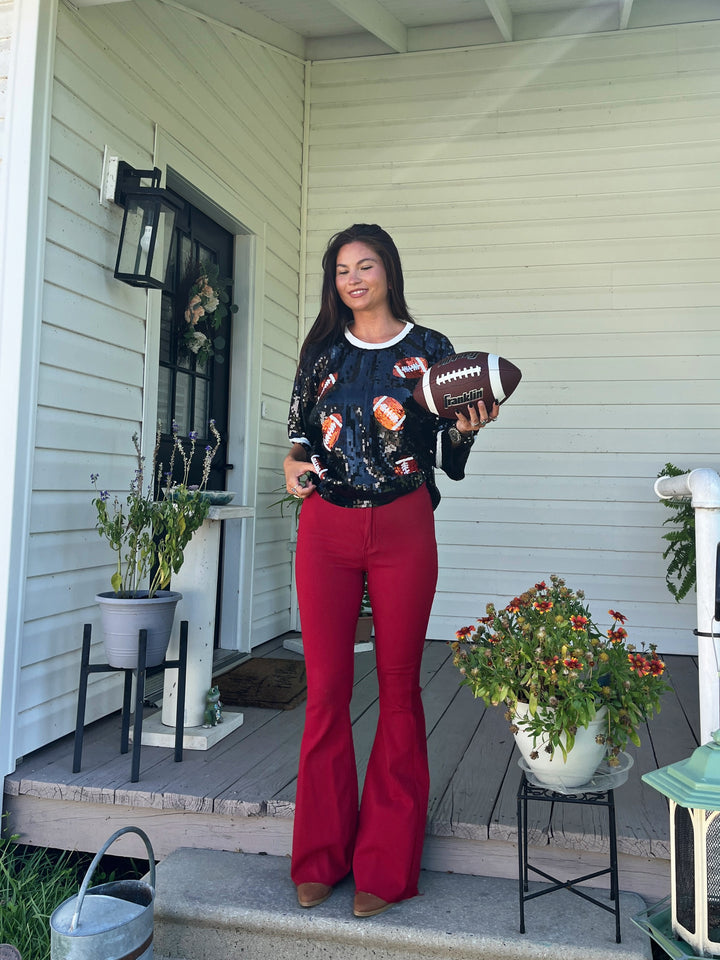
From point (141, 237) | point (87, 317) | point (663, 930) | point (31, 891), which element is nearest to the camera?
point (663, 930)

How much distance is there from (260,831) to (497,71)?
4047 mm

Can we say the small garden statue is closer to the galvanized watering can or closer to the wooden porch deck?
the wooden porch deck

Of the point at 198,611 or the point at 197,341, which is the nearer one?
the point at 198,611

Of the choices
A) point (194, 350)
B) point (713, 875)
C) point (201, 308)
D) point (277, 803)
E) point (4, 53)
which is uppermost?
point (4, 53)

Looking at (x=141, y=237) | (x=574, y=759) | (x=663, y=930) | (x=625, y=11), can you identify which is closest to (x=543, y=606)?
(x=574, y=759)

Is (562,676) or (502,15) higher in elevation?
(502,15)

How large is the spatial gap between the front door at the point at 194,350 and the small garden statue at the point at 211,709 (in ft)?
3.26

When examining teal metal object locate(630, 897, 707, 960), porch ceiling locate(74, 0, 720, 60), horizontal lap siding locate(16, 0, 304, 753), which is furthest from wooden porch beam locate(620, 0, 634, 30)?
teal metal object locate(630, 897, 707, 960)

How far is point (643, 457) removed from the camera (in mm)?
4105

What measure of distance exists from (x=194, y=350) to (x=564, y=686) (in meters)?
2.36

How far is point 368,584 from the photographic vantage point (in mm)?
1752

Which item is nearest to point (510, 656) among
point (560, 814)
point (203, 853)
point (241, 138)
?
point (560, 814)

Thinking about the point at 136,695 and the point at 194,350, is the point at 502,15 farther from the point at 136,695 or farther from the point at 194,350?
the point at 136,695

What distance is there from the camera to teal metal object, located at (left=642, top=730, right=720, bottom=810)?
4.55 ft
